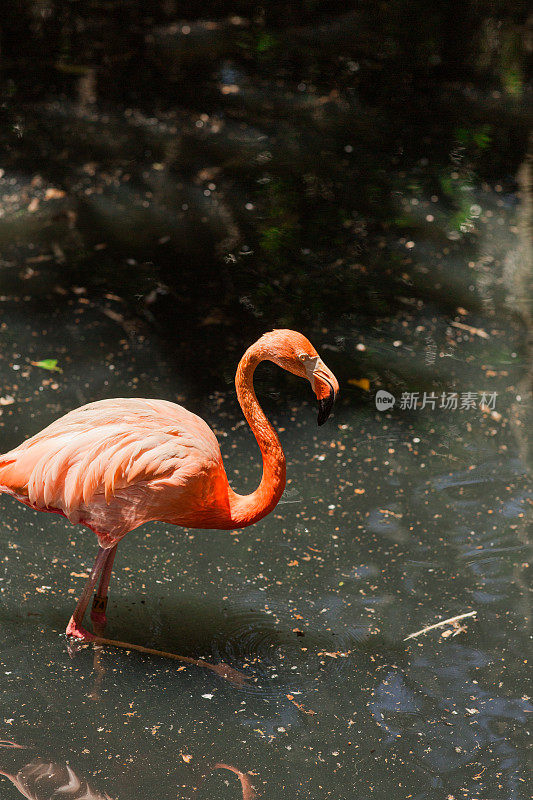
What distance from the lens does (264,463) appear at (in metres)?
3.45

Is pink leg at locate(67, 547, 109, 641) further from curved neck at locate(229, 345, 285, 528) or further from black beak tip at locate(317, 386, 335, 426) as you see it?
black beak tip at locate(317, 386, 335, 426)

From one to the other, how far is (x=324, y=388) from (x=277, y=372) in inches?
90.2

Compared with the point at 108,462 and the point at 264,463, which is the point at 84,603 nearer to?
the point at 108,462

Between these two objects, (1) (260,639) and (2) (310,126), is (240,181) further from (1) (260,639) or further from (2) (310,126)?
(1) (260,639)

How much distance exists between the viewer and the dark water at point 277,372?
10.9 ft

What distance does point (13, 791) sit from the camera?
117 inches

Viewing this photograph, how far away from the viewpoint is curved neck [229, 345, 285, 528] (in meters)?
3.44

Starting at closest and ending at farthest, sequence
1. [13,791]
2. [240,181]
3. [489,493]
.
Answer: [13,791] → [489,493] → [240,181]

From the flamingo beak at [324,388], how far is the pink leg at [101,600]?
1020 mm

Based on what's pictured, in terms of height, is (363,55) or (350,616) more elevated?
(363,55)

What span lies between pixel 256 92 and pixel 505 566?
5.99 meters

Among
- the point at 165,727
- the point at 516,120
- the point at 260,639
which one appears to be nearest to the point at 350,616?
the point at 260,639
